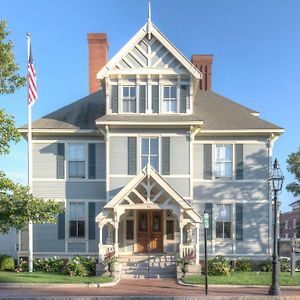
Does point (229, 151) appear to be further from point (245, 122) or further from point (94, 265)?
point (94, 265)

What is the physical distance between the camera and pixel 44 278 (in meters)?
18.8

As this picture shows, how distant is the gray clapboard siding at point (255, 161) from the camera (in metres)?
23.7

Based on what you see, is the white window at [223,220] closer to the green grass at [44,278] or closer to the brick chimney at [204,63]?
the green grass at [44,278]

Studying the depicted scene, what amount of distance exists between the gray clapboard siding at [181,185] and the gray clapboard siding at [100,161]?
3336 millimetres

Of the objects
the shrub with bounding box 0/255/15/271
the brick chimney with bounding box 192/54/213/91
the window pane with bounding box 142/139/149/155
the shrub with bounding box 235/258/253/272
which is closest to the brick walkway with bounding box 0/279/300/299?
the shrub with bounding box 0/255/15/271

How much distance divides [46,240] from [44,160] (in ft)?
13.3

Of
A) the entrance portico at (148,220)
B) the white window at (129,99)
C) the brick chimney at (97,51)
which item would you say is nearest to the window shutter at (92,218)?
the entrance portico at (148,220)

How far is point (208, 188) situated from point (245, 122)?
3974 millimetres

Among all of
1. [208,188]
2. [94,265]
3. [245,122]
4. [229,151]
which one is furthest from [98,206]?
[245,122]

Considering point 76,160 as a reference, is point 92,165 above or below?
below

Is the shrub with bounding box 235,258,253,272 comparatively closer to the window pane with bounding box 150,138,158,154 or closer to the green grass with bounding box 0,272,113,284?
the window pane with bounding box 150,138,158,154

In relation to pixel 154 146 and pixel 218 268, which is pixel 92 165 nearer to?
pixel 154 146

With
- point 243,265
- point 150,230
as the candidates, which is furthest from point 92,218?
point 243,265

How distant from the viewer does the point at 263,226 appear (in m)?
23.5
